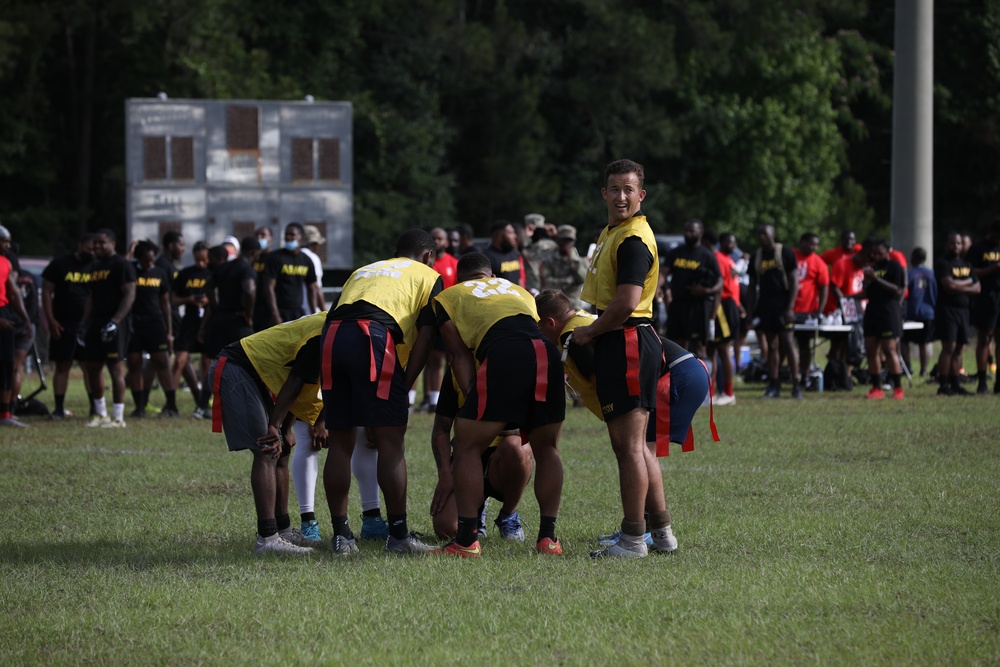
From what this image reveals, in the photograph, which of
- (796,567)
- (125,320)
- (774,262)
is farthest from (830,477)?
(125,320)

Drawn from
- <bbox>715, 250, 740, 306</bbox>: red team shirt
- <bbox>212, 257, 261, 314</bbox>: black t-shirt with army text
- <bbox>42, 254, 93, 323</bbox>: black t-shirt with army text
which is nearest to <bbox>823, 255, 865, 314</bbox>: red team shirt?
<bbox>715, 250, 740, 306</bbox>: red team shirt

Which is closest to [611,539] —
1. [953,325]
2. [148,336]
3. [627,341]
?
[627,341]

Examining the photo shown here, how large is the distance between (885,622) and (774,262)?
11769mm

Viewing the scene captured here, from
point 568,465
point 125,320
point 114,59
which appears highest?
point 114,59

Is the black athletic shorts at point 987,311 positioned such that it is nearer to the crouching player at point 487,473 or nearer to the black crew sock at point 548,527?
the crouching player at point 487,473

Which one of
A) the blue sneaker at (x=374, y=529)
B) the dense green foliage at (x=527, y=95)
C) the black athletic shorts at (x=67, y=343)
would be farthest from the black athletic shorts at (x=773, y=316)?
the dense green foliage at (x=527, y=95)

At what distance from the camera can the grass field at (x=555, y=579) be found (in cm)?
551

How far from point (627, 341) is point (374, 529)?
6.63 ft

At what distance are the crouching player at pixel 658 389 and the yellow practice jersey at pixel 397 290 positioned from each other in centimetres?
68

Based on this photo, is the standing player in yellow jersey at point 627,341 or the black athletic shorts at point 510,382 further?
the black athletic shorts at point 510,382

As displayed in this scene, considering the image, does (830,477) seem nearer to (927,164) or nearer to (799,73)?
(927,164)

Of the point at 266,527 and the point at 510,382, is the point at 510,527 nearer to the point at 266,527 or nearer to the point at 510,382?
the point at 510,382

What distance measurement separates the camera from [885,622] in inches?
226

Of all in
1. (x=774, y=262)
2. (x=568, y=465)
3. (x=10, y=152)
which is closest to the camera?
(x=568, y=465)
